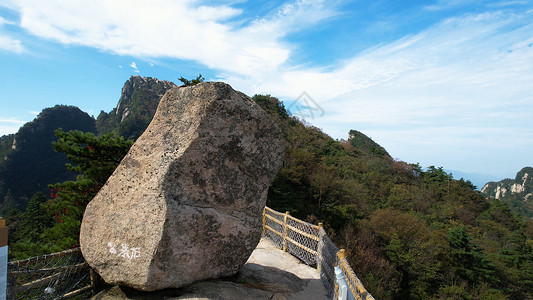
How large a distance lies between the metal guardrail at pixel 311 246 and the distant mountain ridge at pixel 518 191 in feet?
357

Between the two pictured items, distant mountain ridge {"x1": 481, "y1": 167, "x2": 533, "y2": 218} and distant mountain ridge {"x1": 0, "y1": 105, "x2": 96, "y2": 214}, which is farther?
distant mountain ridge {"x1": 481, "y1": 167, "x2": 533, "y2": 218}

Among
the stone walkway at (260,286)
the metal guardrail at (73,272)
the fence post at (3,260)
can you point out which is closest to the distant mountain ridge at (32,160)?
the metal guardrail at (73,272)

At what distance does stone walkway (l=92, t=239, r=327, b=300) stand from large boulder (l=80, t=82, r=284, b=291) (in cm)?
26

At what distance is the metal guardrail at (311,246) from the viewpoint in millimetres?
4226

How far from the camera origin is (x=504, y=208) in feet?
160

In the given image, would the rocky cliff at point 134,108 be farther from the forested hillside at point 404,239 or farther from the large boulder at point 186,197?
the large boulder at point 186,197

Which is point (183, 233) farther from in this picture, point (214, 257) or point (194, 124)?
point (194, 124)

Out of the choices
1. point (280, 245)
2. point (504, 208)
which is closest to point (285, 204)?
point (280, 245)

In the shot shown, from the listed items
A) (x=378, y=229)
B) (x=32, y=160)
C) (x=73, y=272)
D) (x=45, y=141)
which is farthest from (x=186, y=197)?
(x=45, y=141)

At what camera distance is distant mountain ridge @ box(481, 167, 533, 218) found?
305 ft

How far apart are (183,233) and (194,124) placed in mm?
1604

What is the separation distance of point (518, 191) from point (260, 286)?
148294mm

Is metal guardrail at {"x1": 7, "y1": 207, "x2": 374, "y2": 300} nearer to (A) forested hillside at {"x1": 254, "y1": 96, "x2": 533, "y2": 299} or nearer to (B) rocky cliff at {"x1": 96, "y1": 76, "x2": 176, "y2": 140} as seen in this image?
(A) forested hillside at {"x1": 254, "y1": 96, "x2": 533, "y2": 299}

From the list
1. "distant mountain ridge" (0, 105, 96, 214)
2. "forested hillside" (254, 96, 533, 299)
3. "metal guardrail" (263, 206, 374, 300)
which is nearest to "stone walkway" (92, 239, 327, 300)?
"metal guardrail" (263, 206, 374, 300)
